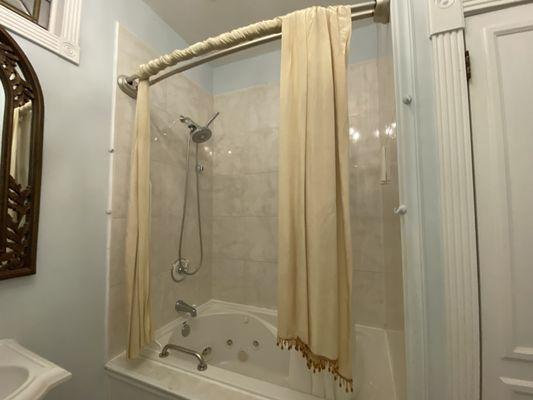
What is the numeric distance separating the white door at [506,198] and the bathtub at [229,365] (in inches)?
→ 16.9

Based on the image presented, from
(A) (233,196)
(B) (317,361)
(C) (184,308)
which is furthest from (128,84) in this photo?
(B) (317,361)

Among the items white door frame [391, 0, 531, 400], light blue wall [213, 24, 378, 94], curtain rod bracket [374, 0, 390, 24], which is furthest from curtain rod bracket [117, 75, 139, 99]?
white door frame [391, 0, 531, 400]

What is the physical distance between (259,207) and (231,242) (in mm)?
384

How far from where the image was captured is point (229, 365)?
5.07 ft

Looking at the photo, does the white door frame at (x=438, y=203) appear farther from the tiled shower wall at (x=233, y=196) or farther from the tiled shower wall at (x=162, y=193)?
the tiled shower wall at (x=162, y=193)

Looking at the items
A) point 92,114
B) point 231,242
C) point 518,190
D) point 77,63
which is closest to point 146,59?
point 77,63

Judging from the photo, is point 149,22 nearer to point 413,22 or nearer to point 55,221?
point 55,221

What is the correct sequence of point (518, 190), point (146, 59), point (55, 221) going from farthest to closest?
point (146, 59) → point (55, 221) → point (518, 190)

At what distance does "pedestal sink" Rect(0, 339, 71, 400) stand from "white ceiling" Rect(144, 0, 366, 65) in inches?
71.6

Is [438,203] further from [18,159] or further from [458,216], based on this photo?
[18,159]

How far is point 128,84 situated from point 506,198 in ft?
5.32

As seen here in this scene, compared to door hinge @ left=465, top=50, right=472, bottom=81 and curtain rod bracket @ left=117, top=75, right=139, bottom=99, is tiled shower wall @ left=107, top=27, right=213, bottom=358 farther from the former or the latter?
door hinge @ left=465, top=50, right=472, bottom=81

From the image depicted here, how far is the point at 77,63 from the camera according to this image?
1022mm

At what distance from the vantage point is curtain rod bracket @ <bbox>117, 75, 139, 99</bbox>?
1172mm
